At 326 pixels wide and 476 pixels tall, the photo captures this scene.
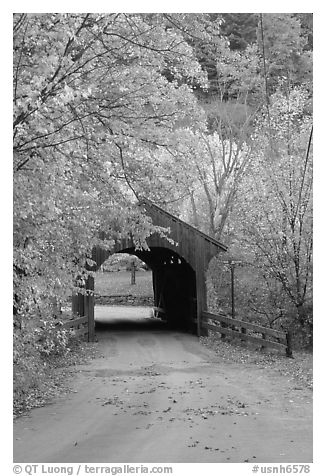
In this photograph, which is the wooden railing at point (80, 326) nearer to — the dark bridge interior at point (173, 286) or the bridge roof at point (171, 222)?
the dark bridge interior at point (173, 286)

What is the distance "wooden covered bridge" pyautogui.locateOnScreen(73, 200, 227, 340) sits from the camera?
21.1 meters

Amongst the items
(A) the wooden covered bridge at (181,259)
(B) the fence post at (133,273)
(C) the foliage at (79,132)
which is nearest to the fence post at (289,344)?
(A) the wooden covered bridge at (181,259)

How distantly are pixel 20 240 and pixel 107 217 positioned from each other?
1893mm

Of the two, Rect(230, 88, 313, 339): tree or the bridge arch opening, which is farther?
the bridge arch opening

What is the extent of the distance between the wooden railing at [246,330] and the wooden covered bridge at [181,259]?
76cm

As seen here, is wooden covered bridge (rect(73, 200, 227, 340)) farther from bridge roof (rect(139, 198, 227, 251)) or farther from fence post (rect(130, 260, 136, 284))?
fence post (rect(130, 260, 136, 284))

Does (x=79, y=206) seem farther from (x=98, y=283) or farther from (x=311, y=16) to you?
(x=98, y=283)

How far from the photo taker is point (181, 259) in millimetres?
23156

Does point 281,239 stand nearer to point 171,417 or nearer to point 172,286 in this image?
point 171,417

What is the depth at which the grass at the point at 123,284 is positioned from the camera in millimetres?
40897

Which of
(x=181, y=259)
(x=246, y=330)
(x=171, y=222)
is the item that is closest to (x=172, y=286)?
→ (x=181, y=259)

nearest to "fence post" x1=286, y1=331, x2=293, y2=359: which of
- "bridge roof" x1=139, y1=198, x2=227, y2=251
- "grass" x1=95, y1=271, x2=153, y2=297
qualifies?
"bridge roof" x1=139, y1=198, x2=227, y2=251

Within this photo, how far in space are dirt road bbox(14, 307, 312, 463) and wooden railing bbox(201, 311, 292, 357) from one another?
4.41ft

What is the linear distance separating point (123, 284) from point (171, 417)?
3422cm
